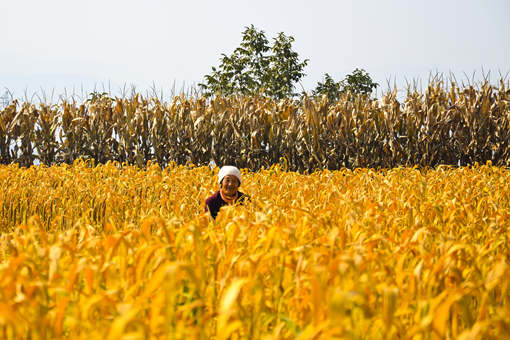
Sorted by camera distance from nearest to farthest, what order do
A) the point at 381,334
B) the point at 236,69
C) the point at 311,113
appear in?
1. the point at 381,334
2. the point at 311,113
3. the point at 236,69

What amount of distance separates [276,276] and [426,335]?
2.21ft

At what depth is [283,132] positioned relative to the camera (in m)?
10.6

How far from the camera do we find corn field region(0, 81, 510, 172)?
10227 mm

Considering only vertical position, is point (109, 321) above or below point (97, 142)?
below

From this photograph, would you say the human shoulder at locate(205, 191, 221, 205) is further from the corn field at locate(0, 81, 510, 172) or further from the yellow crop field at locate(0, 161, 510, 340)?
the corn field at locate(0, 81, 510, 172)

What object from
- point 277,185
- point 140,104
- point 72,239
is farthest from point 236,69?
point 72,239

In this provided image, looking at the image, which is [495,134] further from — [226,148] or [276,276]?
[276,276]

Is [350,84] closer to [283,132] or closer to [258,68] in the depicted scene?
[258,68]

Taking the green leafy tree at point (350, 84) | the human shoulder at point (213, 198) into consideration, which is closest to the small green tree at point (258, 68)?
the green leafy tree at point (350, 84)

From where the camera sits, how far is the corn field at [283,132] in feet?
33.6

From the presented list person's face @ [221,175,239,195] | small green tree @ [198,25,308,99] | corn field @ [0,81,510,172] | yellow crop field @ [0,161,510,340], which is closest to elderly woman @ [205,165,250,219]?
person's face @ [221,175,239,195]

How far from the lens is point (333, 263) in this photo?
1786mm

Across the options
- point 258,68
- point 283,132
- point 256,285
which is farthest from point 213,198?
point 258,68

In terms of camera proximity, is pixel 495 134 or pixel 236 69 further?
pixel 236 69
